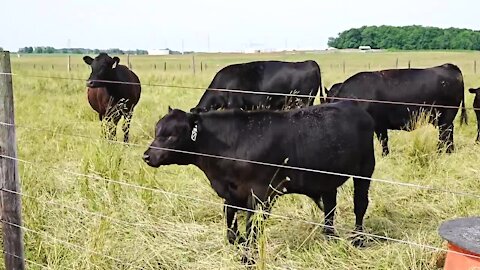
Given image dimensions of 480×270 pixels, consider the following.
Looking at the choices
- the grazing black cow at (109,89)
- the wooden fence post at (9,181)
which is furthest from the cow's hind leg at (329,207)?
the grazing black cow at (109,89)

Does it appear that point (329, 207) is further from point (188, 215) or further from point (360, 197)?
point (188, 215)

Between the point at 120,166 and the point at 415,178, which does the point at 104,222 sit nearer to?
the point at 120,166

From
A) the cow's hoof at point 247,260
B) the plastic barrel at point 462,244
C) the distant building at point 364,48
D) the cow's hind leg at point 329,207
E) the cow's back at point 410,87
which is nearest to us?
the plastic barrel at point 462,244

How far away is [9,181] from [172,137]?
131 cm

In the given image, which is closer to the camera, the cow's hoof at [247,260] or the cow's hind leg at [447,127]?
the cow's hoof at [247,260]

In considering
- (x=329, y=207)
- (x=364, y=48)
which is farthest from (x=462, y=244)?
(x=364, y=48)

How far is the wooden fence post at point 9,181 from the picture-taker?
3539mm

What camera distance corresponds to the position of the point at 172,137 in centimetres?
453

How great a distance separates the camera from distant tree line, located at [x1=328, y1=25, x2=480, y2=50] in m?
75.4

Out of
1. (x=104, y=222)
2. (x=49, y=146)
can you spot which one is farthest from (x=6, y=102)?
(x=49, y=146)

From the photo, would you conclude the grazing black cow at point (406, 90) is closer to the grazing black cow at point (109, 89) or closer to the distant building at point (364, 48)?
the grazing black cow at point (109, 89)

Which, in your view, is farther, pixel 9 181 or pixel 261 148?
pixel 261 148

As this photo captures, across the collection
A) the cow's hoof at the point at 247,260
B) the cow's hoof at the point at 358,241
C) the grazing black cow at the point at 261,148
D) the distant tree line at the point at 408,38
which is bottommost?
the cow's hoof at the point at 358,241

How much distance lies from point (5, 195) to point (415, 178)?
4.63m
